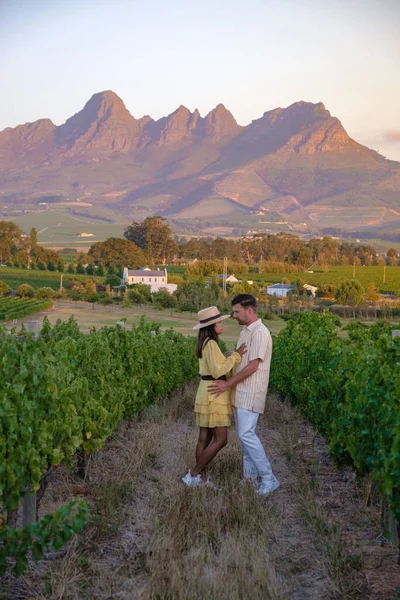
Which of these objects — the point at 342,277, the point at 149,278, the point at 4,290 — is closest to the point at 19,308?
the point at 4,290

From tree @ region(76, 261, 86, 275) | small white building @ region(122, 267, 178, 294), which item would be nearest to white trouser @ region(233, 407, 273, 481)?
small white building @ region(122, 267, 178, 294)

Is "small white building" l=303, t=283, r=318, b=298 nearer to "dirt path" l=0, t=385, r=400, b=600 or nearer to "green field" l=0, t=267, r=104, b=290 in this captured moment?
"green field" l=0, t=267, r=104, b=290

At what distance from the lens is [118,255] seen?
13025 centimetres

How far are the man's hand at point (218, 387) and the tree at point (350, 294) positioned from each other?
75.5 meters

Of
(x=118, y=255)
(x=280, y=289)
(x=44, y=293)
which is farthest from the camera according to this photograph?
(x=118, y=255)

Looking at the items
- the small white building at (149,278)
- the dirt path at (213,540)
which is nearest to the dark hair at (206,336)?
the dirt path at (213,540)

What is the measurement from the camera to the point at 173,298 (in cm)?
8362

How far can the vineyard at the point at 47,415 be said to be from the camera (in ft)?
14.7

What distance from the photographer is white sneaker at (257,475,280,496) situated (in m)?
6.73

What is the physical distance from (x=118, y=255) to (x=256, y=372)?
124545 mm

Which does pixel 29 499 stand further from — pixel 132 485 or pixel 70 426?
pixel 132 485

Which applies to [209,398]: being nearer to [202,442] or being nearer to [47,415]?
[202,442]

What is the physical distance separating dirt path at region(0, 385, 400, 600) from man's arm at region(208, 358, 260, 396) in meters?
0.83

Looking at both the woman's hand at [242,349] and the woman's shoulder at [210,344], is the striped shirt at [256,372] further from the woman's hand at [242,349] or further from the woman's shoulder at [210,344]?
the woman's shoulder at [210,344]
